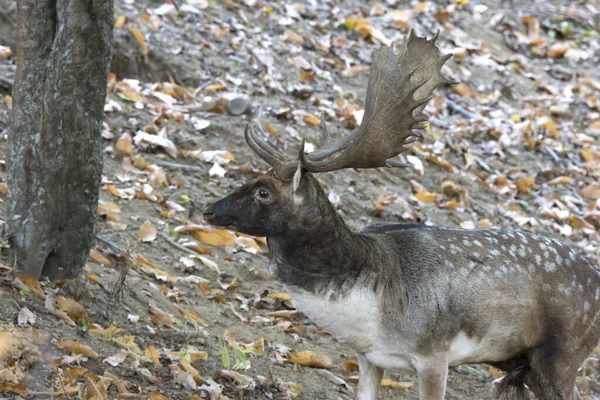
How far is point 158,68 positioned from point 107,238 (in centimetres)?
349

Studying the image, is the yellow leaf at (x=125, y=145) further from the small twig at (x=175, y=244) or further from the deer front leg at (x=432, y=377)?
the deer front leg at (x=432, y=377)

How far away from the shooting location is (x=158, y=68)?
34.2 feet

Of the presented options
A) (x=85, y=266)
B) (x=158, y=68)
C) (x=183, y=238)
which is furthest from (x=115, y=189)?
(x=158, y=68)

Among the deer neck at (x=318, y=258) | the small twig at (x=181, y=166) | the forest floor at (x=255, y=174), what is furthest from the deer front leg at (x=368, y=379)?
the small twig at (x=181, y=166)

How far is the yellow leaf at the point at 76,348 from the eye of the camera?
5355 mm

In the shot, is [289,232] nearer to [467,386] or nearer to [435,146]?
[467,386]

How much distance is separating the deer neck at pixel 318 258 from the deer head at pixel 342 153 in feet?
0.16

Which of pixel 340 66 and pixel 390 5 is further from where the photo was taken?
pixel 390 5

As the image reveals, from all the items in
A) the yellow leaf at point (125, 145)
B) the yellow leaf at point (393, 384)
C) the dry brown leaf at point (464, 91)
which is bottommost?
the dry brown leaf at point (464, 91)

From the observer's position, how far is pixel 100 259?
7020 mm

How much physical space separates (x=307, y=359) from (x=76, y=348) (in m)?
2.03

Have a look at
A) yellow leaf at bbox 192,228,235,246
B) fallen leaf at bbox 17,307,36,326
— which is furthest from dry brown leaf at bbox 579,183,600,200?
fallen leaf at bbox 17,307,36,326

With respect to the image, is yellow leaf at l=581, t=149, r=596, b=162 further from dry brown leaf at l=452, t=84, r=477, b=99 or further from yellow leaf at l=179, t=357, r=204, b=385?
yellow leaf at l=179, t=357, r=204, b=385

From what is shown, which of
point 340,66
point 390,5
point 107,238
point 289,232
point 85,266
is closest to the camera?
point 289,232
